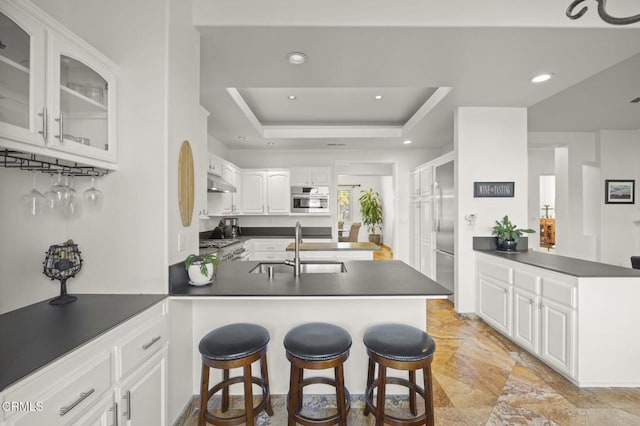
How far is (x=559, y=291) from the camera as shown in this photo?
7.75 ft

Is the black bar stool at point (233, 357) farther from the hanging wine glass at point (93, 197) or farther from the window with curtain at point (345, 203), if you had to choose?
the window with curtain at point (345, 203)

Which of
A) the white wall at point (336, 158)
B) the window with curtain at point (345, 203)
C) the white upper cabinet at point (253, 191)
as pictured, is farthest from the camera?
the window with curtain at point (345, 203)

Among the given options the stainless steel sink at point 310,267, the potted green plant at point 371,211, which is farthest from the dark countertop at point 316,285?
the potted green plant at point 371,211

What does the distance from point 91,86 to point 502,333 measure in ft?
13.2

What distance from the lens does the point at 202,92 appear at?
10.3 feet

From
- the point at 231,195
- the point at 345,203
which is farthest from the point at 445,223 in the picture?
the point at 345,203

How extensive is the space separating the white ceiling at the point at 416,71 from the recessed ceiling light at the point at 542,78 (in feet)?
0.18

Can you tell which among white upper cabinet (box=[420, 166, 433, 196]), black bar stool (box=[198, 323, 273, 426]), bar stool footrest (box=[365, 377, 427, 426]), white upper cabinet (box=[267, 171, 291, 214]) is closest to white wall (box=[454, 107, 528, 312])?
white upper cabinet (box=[420, 166, 433, 196])

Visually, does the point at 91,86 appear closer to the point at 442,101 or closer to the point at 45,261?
the point at 45,261

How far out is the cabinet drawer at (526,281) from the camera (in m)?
2.59

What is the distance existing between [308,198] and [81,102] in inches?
172

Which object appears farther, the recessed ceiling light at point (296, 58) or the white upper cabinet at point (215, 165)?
the white upper cabinet at point (215, 165)

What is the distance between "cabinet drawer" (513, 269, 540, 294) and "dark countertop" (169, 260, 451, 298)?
3.96 ft

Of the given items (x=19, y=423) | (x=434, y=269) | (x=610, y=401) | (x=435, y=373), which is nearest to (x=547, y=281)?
(x=610, y=401)
